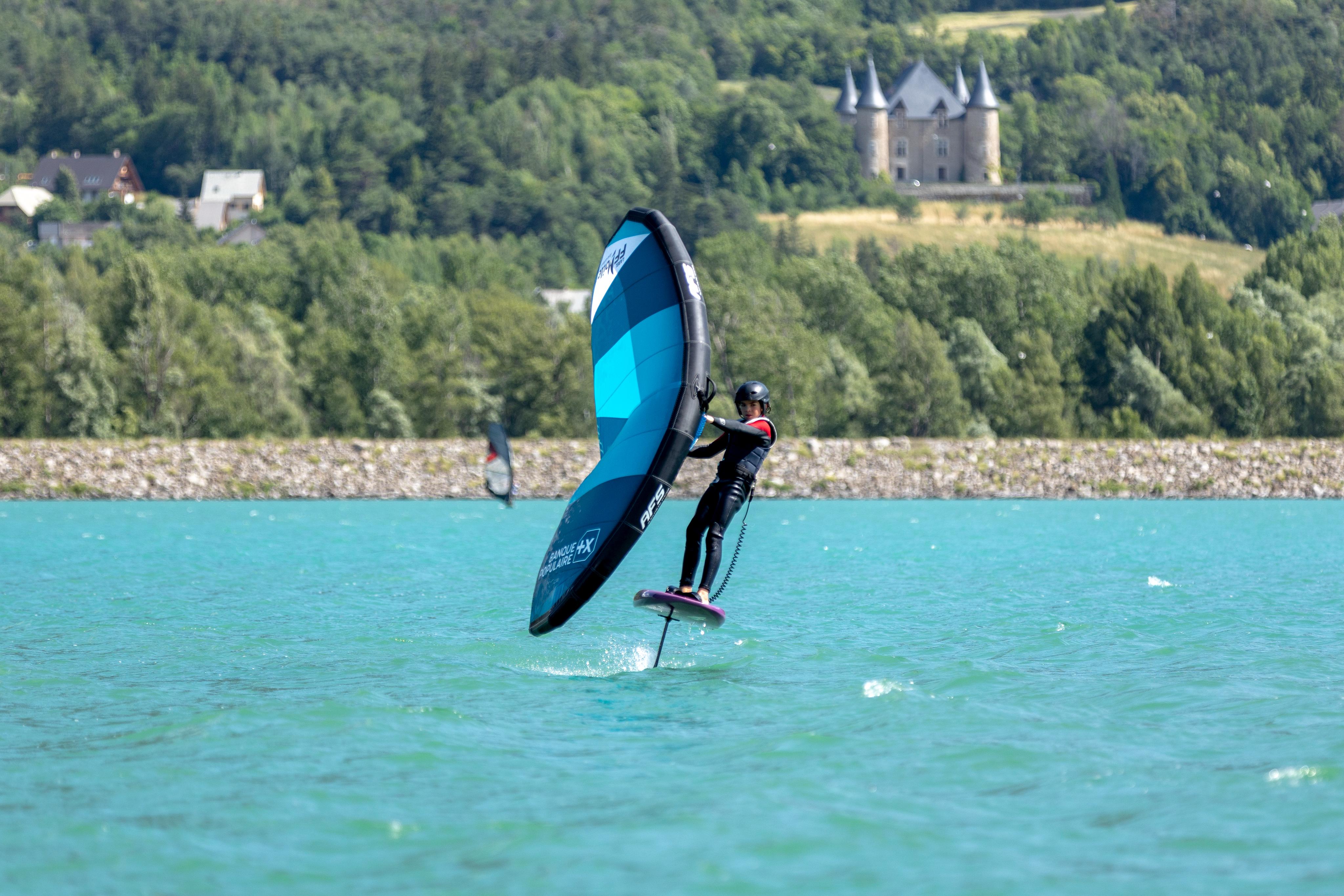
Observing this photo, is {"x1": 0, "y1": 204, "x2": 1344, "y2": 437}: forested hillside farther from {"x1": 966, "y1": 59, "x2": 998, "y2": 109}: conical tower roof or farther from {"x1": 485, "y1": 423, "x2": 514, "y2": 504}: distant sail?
{"x1": 966, "y1": 59, "x2": 998, "y2": 109}: conical tower roof

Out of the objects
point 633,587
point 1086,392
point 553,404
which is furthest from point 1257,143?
point 633,587

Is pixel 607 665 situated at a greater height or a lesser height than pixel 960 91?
lesser

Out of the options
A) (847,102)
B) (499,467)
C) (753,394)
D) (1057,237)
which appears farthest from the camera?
(847,102)

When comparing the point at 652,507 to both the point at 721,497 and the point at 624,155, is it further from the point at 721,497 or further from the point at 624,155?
the point at 624,155

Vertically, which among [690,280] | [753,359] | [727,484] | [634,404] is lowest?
[753,359]

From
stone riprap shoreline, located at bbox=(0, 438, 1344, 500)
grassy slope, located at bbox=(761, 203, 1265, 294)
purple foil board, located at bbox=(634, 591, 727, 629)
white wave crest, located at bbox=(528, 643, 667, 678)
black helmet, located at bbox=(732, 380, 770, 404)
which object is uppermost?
grassy slope, located at bbox=(761, 203, 1265, 294)

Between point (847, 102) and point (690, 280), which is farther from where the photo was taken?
point (847, 102)

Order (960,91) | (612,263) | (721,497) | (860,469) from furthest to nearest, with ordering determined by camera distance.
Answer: (960,91)
(860,469)
(612,263)
(721,497)

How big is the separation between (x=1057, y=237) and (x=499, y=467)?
4527 inches

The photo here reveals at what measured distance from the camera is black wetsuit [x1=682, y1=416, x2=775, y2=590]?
39.1 ft

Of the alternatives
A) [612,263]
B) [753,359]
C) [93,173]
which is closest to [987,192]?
[93,173]

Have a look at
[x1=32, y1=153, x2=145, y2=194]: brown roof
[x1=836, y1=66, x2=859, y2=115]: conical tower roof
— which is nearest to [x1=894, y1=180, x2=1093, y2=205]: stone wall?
[x1=836, y1=66, x2=859, y2=115]: conical tower roof

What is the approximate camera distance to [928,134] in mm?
189375

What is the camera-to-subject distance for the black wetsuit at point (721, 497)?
1193cm
